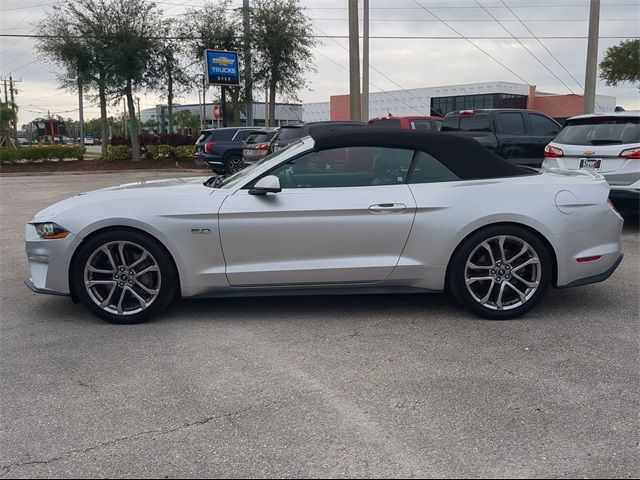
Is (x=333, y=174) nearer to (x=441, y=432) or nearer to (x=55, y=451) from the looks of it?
(x=441, y=432)

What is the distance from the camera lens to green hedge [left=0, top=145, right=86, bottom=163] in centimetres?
2573

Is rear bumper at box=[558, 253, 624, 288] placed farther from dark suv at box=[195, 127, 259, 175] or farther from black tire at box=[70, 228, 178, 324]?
dark suv at box=[195, 127, 259, 175]

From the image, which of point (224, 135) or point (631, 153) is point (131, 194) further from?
point (224, 135)

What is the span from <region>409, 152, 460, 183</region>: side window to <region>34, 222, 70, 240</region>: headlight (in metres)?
2.78

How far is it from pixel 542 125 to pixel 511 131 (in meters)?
0.78

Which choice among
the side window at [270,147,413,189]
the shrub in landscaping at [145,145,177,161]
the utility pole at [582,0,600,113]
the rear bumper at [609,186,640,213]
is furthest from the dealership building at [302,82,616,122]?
the side window at [270,147,413,189]

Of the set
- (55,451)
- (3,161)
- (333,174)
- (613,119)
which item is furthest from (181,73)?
(55,451)

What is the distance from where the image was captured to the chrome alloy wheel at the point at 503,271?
462 centimetres

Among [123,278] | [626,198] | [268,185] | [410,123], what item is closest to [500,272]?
[268,185]

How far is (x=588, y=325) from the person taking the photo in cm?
457

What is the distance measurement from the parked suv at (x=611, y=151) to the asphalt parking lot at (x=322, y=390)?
310cm

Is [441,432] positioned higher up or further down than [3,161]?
further down

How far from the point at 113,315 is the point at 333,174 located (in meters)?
2.09

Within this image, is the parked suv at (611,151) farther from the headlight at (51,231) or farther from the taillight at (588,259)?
the headlight at (51,231)
